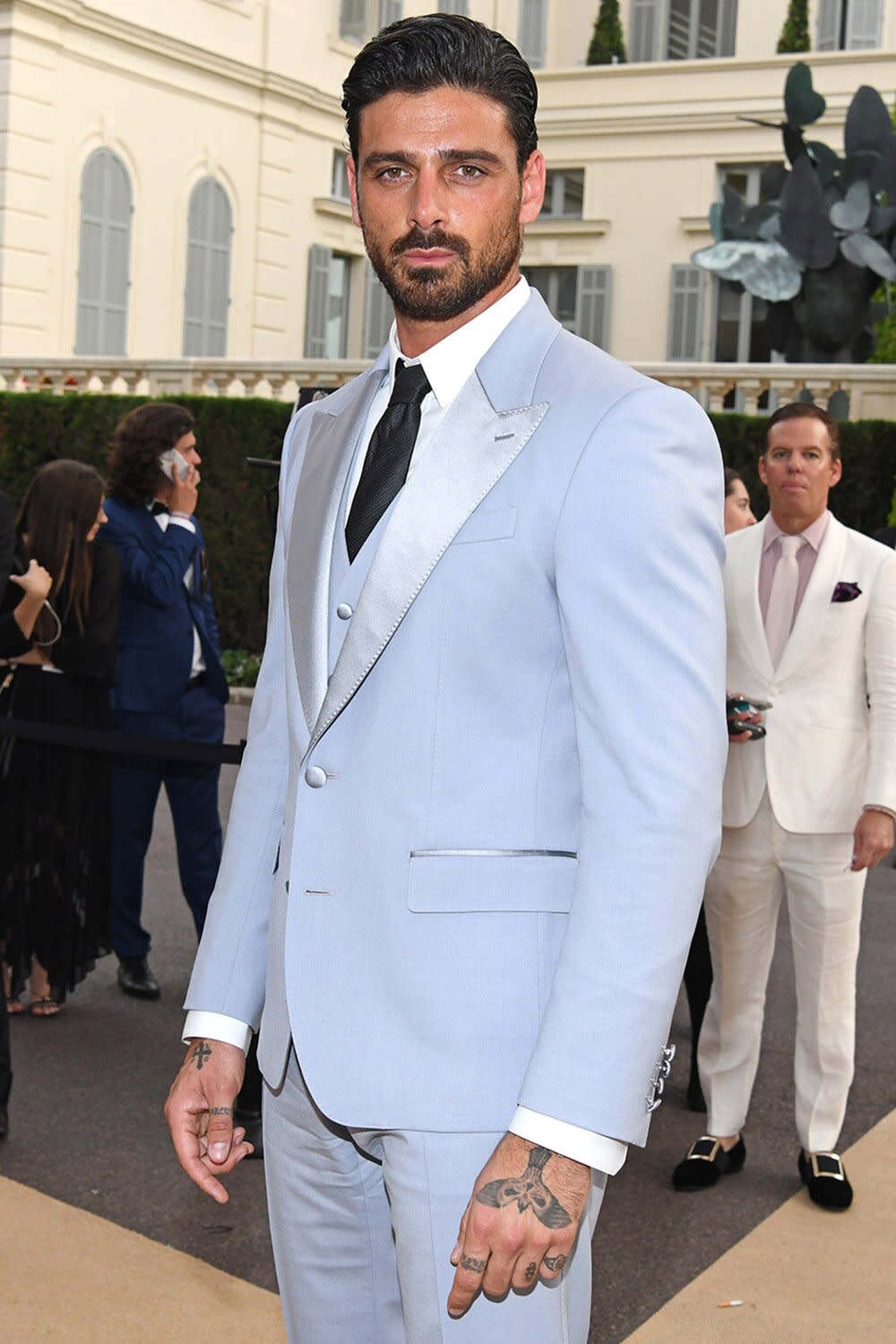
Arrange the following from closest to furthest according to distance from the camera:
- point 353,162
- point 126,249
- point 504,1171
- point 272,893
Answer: point 504,1171, point 353,162, point 272,893, point 126,249

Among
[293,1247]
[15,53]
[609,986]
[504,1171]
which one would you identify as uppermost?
[15,53]

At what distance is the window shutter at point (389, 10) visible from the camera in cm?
2495

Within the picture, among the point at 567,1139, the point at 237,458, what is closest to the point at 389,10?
the point at 237,458

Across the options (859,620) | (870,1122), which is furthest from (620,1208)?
(859,620)

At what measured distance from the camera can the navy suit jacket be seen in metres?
5.92

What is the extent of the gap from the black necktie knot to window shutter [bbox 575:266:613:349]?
2492cm

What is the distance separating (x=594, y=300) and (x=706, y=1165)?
76.5 ft

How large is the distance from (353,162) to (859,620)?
272 cm

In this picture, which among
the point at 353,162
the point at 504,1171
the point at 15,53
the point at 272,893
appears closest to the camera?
the point at 504,1171

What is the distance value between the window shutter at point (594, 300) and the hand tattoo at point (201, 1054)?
2502 centimetres

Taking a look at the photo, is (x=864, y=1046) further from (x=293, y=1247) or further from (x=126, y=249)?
(x=126, y=249)

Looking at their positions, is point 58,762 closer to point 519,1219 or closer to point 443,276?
point 443,276

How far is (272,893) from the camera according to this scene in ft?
7.36

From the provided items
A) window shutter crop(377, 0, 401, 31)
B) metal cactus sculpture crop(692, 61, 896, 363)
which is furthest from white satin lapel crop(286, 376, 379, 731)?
window shutter crop(377, 0, 401, 31)
